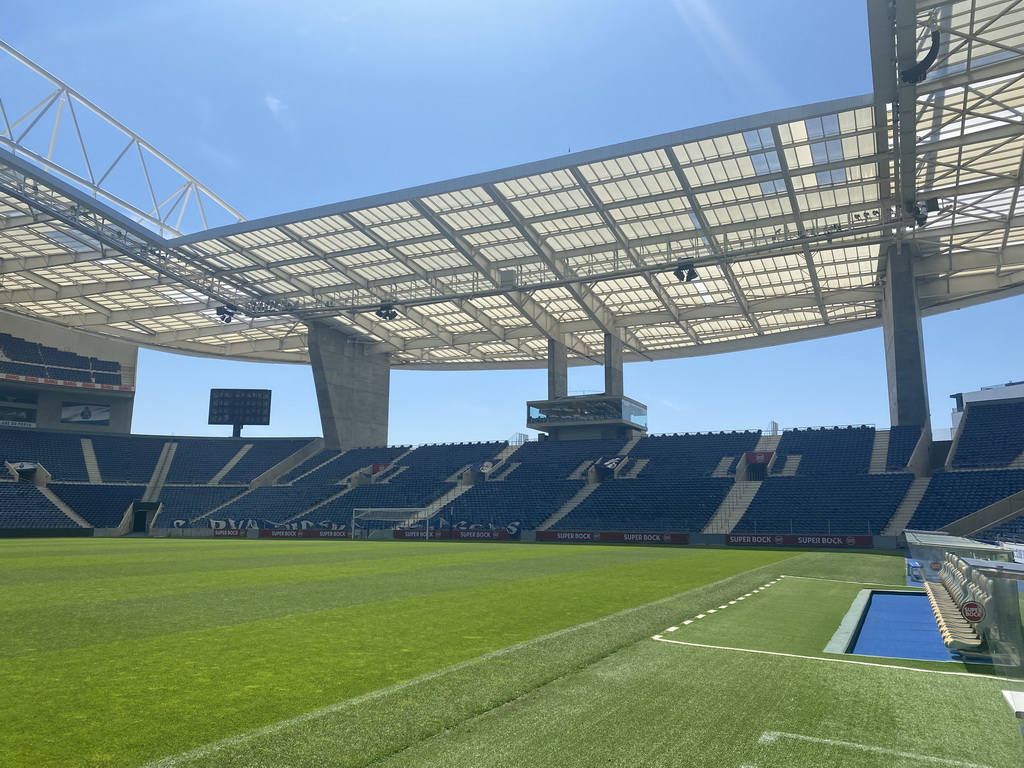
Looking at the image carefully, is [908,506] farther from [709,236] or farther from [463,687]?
[463,687]

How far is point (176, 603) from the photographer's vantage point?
1223 centimetres

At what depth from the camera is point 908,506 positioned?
36.8 metres

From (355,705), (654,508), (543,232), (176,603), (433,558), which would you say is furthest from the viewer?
(654,508)

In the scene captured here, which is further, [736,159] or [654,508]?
[654,508]

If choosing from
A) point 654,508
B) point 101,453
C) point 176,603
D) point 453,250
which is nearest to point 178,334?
point 101,453

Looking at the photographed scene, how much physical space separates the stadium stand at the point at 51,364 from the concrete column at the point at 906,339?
62.7 meters

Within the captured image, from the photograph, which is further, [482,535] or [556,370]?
[556,370]

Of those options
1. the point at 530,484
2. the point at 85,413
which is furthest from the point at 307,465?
the point at 530,484

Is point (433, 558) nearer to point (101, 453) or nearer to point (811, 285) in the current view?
point (811, 285)

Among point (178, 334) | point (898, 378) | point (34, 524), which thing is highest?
point (178, 334)

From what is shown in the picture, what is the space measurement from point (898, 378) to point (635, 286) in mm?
16768

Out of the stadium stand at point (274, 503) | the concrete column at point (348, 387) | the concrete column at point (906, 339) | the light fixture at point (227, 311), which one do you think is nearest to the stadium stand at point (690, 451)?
the concrete column at point (906, 339)

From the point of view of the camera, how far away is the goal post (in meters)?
46.4

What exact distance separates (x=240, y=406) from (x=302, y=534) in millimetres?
25362
